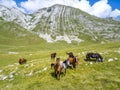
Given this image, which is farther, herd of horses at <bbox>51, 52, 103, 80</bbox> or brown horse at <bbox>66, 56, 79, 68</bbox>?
brown horse at <bbox>66, 56, 79, 68</bbox>

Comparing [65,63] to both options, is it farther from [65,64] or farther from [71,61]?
[71,61]

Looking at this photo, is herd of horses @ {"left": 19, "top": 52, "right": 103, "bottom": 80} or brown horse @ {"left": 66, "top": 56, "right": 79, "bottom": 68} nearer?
herd of horses @ {"left": 19, "top": 52, "right": 103, "bottom": 80}

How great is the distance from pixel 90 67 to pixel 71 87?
6.86 metres

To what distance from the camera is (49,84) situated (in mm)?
26516

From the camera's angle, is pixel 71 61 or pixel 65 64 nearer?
pixel 65 64

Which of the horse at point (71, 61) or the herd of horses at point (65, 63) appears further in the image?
the horse at point (71, 61)

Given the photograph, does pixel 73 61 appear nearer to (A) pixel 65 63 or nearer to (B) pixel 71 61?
(B) pixel 71 61

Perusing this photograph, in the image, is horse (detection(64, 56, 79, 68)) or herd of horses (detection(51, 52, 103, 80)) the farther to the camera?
horse (detection(64, 56, 79, 68))

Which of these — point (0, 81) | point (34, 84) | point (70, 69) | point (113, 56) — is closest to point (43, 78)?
point (34, 84)

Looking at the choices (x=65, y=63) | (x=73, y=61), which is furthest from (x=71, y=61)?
(x=65, y=63)

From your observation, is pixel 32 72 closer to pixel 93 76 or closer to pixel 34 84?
pixel 34 84

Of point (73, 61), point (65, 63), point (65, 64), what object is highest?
point (73, 61)

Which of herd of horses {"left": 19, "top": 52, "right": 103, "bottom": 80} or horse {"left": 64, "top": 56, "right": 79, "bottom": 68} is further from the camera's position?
horse {"left": 64, "top": 56, "right": 79, "bottom": 68}

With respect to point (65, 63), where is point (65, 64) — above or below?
below
